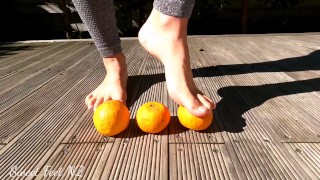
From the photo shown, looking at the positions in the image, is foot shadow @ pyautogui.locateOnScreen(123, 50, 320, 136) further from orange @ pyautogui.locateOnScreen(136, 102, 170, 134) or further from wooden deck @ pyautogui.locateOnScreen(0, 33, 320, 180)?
orange @ pyautogui.locateOnScreen(136, 102, 170, 134)

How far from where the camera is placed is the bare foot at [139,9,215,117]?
1271 mm

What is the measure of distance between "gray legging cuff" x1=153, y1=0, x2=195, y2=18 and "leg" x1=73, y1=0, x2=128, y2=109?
0.30 metres

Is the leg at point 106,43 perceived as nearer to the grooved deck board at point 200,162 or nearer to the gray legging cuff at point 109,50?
the gray legging cuff at point 109,50

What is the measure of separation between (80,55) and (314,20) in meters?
5.02

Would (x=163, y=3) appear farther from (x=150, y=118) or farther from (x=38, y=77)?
(x=38, y=77)

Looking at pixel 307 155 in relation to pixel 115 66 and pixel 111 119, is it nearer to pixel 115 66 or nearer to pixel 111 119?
pixel 111 119

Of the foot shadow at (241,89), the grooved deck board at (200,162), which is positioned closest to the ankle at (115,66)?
the foot shadow at (241,89)

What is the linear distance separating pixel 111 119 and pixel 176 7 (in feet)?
1.94

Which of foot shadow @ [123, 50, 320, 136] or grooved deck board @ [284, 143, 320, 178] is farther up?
grooved deck board @ [284, 143, 320, 178]

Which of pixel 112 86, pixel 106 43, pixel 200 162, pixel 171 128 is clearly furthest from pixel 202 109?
pixel 106 43

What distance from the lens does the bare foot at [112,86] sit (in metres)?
1.48

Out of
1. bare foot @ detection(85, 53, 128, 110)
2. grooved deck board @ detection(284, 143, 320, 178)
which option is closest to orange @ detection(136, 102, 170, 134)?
bare foot @ detection(85, 53, 128, 110)

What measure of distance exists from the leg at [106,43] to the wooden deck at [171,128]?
0.30 ft

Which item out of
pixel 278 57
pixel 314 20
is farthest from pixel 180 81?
pixel 314 20
